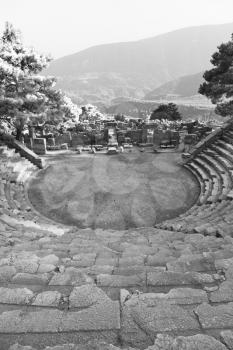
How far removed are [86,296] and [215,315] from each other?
1.86m

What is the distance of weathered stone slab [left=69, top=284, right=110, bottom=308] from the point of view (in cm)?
405

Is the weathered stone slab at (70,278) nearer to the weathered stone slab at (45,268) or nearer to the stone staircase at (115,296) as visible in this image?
the stone staircase at (115,296)

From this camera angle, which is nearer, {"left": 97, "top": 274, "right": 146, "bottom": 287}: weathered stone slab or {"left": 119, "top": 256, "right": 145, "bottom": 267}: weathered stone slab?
{"left": 97, "top": 274, "right": 146, "bottom": 287}: weathered stone slab

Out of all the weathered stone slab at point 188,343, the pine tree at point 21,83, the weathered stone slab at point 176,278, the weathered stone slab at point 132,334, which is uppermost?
the pine tree at point 21,83

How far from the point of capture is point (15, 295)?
14.3 ft

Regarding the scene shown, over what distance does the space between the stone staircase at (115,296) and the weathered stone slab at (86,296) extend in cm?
2

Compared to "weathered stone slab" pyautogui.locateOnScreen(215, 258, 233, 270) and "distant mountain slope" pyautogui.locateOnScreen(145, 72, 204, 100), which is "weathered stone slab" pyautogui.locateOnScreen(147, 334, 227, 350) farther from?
"distant mountain slope" pyautogui.locateOnScreen(145, 72, 204, 100)

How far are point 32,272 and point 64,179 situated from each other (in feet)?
41.2

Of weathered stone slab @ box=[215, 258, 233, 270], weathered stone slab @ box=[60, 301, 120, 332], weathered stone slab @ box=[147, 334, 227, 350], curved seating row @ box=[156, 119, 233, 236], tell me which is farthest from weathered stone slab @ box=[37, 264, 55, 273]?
curved seating row @ box=[156, 119, 233, 236]

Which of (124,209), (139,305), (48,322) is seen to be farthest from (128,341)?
(124,209)

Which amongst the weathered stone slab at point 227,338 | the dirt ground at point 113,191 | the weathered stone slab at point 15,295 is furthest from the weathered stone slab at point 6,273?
the dirt ground at point 113,191

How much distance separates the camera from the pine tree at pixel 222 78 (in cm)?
2105

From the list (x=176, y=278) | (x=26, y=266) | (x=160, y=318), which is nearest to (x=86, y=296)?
(x=160, y=318)

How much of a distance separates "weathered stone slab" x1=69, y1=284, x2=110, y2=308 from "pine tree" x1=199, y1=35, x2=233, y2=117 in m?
20.2
